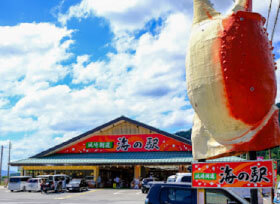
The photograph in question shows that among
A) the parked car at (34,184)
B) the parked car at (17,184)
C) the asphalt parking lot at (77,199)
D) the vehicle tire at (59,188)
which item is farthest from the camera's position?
the parked car at (17,184)

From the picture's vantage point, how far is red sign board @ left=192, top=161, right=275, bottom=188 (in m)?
6.82

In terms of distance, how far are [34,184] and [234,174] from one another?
28.0 meters

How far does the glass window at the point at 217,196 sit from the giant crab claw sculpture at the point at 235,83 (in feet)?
4.20

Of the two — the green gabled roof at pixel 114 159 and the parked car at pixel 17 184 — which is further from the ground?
the green gabled roof at pixel 114 159

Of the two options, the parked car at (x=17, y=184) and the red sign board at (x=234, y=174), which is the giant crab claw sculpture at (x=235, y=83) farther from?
the parked car at (x=17, y=184)

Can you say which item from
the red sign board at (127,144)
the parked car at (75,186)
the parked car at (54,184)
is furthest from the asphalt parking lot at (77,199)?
the red sign board at (127,144)

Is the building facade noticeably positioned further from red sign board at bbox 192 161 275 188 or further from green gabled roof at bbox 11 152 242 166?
red sign board at bbox 192 161 275 188

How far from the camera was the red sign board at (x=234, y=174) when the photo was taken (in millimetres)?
6824

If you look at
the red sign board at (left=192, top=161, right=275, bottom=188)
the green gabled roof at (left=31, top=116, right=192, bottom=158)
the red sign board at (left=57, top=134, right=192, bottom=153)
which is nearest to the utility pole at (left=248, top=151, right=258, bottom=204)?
the red sign board at (left=192, top=161, right=275, bottom=188)

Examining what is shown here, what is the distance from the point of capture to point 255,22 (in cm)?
727

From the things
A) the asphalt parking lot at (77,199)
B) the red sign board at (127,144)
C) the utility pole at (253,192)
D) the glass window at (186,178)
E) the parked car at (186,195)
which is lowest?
the asphalt parking lot at (77,199)

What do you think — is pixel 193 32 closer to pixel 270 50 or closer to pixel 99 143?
pixel 270 50

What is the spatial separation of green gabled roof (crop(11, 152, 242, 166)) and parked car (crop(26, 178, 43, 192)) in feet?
13.0

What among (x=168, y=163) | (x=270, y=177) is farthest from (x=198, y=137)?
(x=168, y=163)
